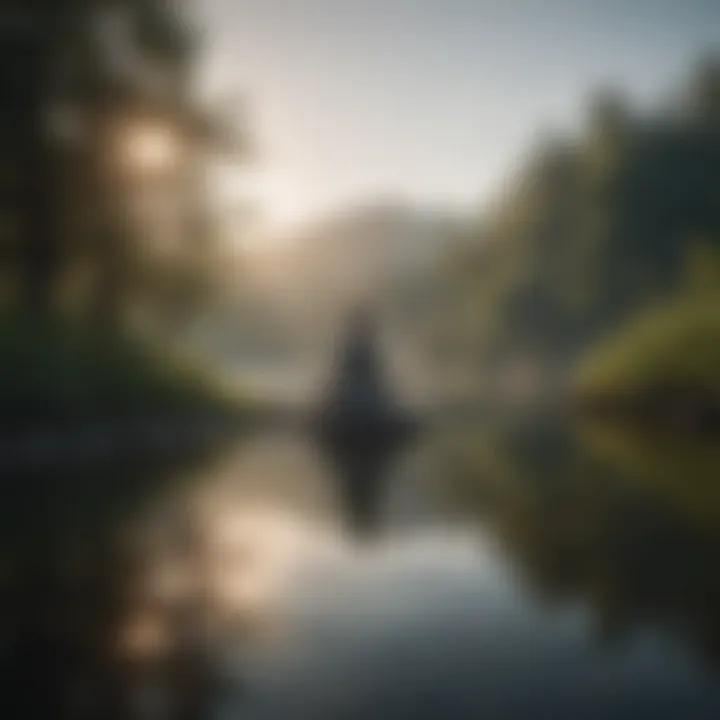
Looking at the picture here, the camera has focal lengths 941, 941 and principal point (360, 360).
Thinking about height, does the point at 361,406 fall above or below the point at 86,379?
above

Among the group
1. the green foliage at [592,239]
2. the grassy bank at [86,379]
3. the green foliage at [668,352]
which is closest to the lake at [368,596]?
the grassy bank at [86,379]

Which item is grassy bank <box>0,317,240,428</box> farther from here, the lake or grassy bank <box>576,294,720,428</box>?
grassy bank <box>576,294,720,428</box>

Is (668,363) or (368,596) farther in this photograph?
(668,363)

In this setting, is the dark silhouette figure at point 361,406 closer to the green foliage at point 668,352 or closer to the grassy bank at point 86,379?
the grassy bank at point 86,379

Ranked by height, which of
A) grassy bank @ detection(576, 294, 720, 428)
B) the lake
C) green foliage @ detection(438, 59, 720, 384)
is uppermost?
green foliage @ detection(438, 59, 720, 384)

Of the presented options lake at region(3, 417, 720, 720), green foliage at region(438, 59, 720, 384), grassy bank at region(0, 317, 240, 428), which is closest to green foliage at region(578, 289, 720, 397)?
green foliage at region(438, 59, 720, 384)

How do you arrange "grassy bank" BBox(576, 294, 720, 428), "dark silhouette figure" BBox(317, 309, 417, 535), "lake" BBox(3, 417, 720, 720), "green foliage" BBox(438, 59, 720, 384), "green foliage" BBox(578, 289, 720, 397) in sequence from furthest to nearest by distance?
"green foliage" BBox(438, 59, 720, 384)
"green foliage" BBox(578, 289, 720, 397)
"grassy bank" BBox(576, 294, 720, 428)
"dark silhouette figure" BBox(317, 309, 417, 535)
"lake" BBox(3, 417, 720, 720)

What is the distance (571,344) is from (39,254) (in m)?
19.1

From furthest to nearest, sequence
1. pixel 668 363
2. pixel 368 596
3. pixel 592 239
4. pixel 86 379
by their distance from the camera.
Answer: pixel 592 239 → pixel 668 363 → pixel 86 379 → pixel 368 596

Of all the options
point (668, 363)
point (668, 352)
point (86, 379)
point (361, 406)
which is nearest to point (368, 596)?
point (86, 379)

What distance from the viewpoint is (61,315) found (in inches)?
702

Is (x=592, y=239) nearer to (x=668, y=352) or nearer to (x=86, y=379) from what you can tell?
(x=668, y=352)

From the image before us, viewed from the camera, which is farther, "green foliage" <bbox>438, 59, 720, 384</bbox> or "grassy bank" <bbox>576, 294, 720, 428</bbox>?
"green foliage" <bbox>438, 59, 720, 384</bbox>

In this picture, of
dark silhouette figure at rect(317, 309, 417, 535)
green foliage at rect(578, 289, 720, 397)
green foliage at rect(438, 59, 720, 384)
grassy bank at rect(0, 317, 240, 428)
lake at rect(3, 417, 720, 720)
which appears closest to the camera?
lake at rect(3, 417, 720, 720)
